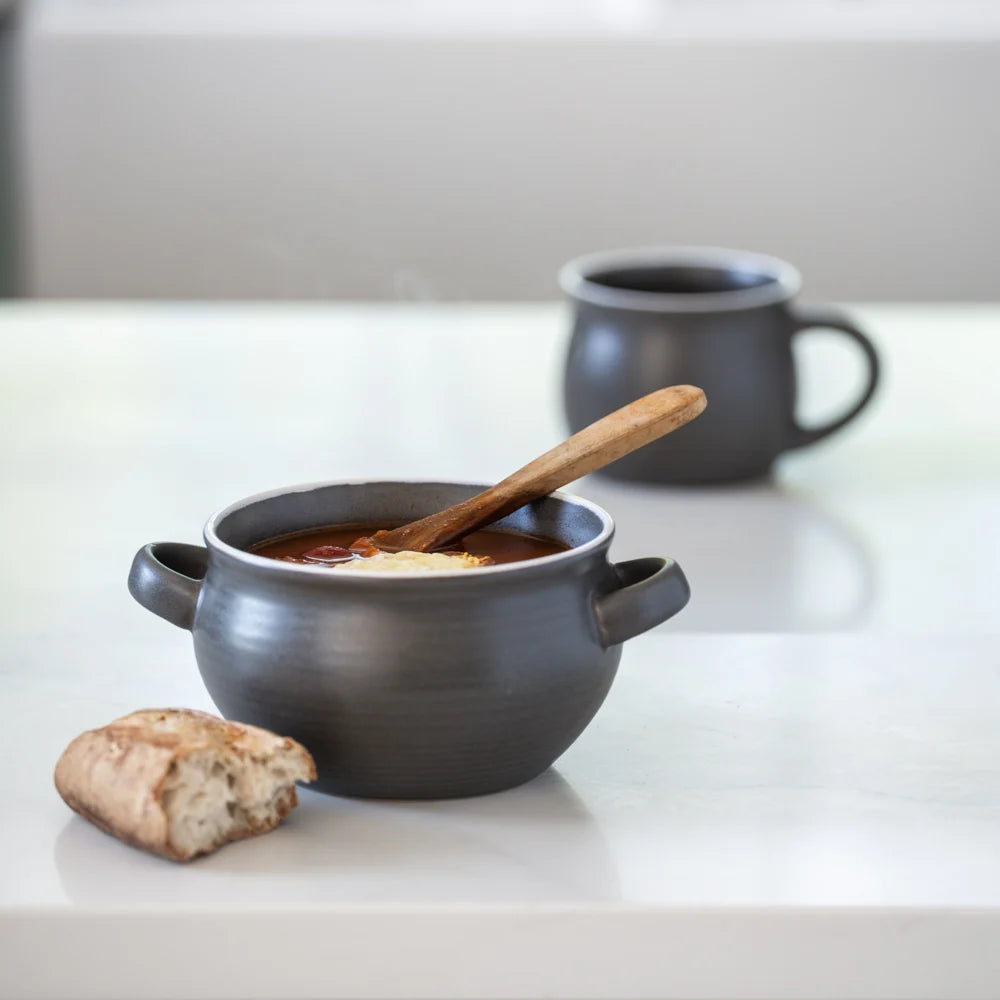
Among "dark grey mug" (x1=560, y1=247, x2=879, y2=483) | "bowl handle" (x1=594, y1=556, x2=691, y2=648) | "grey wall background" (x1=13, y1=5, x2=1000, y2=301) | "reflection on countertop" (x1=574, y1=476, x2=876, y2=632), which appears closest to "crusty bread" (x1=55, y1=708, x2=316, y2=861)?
"bowl handle" (x1=594, y1=556, x2=691, y2=648)

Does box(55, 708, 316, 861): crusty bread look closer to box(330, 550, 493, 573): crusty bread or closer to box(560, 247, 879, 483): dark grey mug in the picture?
box(330, 550, 493, 573): crusty bread

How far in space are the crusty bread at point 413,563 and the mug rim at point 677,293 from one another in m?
0.57

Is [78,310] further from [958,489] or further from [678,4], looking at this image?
[678,4]

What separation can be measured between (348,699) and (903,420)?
978 millimetres

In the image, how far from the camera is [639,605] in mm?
576

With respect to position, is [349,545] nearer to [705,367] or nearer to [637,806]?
[637,806]

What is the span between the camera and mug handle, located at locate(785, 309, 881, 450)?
47.1 inches

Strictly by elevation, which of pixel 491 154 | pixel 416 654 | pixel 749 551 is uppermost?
pixel 491 154

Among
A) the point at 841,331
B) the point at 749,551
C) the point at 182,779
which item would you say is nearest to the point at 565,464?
the point at 182,779

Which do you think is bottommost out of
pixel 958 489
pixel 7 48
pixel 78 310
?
pixel 958 489

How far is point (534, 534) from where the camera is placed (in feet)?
2.13

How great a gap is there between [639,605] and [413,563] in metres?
0.08

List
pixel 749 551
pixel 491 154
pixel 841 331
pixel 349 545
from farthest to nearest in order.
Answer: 1. pixel 491 154
2. pixel 841 331
3. pixel 749 551
4. pixel 349 545

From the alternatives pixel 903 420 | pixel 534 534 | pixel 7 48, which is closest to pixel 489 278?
pixel 7 48
